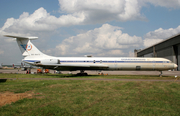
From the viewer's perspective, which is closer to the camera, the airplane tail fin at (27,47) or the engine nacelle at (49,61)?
the engine nacelle at (49,61)

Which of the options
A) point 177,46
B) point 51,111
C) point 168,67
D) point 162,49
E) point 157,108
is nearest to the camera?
point 51,111

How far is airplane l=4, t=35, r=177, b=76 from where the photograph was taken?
95.9 ft

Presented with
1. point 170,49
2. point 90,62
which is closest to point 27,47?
point 90,62

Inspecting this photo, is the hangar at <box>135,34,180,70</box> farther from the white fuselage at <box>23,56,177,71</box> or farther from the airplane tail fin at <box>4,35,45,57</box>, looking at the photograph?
the airplane tail fin at <box>4,35,45,57</box>

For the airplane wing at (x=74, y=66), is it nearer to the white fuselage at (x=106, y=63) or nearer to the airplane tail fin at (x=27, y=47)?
the white fuselage at (x=106, y=63)

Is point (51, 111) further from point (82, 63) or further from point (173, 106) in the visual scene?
point (82, 63)

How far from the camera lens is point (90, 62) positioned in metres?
30.5

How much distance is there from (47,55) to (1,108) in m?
25.2

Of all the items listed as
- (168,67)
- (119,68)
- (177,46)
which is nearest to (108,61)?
(119,68)

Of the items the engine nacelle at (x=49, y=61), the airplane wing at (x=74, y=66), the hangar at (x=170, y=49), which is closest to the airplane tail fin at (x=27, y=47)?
the engine nacelle at (x=49, y=61)

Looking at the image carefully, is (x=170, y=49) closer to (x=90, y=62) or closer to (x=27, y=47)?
(x=90, y=62)

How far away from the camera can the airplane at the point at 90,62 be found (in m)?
29.2

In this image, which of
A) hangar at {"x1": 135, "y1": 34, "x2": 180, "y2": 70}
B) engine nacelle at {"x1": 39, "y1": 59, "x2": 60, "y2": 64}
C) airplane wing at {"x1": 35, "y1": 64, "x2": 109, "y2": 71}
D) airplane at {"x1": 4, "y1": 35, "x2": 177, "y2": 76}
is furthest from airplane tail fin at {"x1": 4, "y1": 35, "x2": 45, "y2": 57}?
hangar at {"x1": 135, "y1": 34, "x2": 180, "y2": 70}

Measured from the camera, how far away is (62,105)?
347 inches
